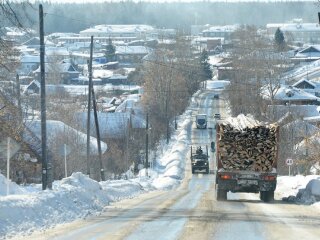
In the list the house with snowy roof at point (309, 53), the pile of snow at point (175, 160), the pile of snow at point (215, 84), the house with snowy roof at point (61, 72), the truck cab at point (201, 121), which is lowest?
the pile of snow at point (175, 160)

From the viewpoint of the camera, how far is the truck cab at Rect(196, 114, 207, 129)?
338 feet

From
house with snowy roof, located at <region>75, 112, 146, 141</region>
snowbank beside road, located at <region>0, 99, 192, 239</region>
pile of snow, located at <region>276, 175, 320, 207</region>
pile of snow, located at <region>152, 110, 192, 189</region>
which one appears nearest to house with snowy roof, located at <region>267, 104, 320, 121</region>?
pile of snow, located at <region>152, 110, 192, 189</region>

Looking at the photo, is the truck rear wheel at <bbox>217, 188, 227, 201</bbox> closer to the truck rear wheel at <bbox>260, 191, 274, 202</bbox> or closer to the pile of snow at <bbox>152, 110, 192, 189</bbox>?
the truck rear wheel at <bbox>260, 191, 274, 202</bbox>

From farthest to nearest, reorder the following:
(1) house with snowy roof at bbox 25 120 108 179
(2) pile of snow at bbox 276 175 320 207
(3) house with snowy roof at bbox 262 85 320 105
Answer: (3) house with snowy roof at bbox 262 85 320 105
(1) house with snowy roof at bbox 25 120 108 179
(2) pile of snow at bbox 276 175 320 207

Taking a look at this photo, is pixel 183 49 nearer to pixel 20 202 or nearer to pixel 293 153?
pixel 293 153

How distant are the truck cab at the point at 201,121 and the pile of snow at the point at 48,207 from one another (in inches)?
3085

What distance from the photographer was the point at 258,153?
2683 cm

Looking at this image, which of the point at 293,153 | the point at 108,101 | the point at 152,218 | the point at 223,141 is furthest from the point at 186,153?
the point at 152,218

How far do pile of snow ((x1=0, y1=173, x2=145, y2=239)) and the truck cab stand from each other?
78.4 metres

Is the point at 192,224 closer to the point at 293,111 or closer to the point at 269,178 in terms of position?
the point at 269,178

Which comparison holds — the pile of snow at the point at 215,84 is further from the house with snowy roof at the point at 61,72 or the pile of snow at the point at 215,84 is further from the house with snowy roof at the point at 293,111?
the house with snowy roof at the point at 293,111

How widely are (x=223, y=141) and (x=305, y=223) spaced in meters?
10.6

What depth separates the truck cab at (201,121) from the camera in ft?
338

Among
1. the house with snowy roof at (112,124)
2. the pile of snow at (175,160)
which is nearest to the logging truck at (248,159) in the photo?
the pile of snow at (175,160)
